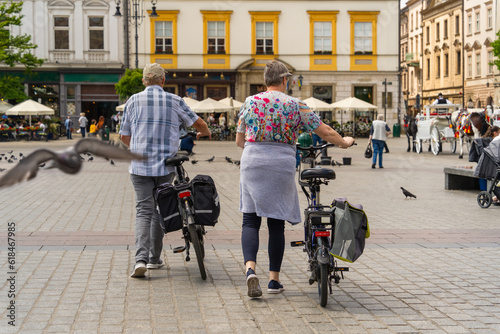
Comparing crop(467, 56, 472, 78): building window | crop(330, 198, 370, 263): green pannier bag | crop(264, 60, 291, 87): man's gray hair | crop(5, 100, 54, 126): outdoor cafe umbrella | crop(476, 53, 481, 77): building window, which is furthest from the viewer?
crop(467, 56, 472, 78): building window

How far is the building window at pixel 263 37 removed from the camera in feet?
165

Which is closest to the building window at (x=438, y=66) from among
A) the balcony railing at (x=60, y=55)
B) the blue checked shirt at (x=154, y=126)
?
Result: the balcony railing at (x=60, y=55)

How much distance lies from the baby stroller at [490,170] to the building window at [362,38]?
3947cm

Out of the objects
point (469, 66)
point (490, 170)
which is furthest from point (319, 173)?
point (469, 66)

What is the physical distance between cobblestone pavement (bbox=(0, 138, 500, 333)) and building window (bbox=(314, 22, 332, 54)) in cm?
3956

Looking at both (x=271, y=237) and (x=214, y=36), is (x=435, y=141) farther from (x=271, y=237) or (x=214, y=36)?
(x=214, y=36)

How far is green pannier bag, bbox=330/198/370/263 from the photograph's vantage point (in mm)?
5707

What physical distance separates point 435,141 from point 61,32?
28.5 metres

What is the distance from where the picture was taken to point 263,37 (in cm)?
5016

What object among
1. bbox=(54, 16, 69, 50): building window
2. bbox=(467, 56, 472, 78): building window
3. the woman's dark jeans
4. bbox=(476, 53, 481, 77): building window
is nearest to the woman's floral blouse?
the woman's dark jeans

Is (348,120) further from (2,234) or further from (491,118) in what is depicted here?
(2,234)

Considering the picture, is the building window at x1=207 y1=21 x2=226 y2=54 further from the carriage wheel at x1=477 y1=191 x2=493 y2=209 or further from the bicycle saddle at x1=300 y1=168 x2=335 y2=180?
the bicycle saddle at x1=300 y1=168 x2=335 y2=180

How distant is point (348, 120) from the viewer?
51656mm

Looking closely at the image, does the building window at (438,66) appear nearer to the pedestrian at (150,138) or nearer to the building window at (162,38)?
the building window at (162,38)
